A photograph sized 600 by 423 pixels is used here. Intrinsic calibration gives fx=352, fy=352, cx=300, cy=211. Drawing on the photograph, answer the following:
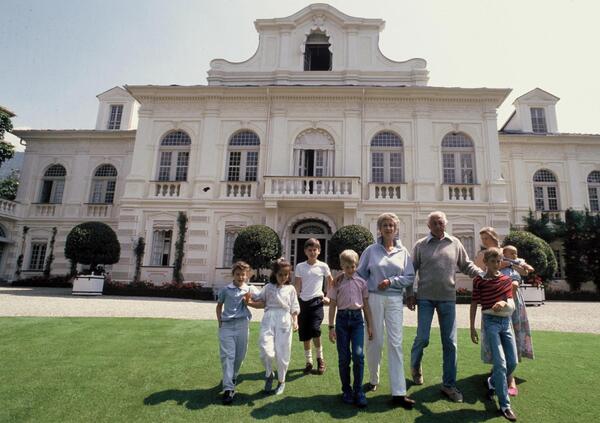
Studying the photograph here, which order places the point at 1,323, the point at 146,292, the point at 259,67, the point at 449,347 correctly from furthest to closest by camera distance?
the point at 259,67
the point at 146,292
the point at 1,323
the point at 449,347

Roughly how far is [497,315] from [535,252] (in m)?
12.5

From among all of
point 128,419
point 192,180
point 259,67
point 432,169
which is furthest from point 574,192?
point 128,419

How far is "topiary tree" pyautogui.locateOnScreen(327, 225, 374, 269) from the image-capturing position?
14.5 m

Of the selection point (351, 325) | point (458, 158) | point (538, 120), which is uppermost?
point (538, 120)

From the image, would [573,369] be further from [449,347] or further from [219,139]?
[219,139]

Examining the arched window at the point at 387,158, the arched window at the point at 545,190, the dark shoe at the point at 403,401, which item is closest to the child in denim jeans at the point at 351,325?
the dark shoe at the point at 403,401

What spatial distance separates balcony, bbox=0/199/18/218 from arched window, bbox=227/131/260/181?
14.4m

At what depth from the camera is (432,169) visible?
18.3 meters

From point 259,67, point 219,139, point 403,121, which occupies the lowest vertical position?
point 219,139

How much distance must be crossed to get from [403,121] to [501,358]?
16.5 metres

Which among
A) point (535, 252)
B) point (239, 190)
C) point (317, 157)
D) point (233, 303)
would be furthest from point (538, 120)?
point (233, 303)

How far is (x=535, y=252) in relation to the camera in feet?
47.2

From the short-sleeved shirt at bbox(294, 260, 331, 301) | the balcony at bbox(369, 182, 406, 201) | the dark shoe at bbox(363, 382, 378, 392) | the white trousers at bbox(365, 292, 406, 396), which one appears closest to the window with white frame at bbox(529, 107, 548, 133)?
the balcony at bbox(369, 182, 406, 201)

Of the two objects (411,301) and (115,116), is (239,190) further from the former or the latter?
(411,301)
